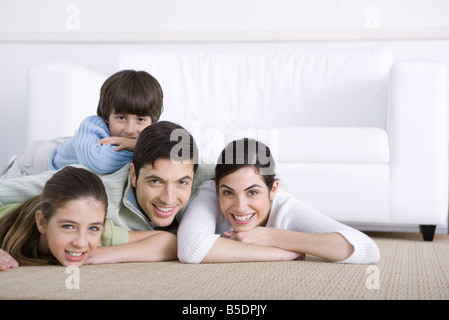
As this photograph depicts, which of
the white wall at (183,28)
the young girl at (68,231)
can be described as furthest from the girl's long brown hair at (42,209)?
the white wall at (183,28)

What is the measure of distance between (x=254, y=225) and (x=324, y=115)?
4.17 ft

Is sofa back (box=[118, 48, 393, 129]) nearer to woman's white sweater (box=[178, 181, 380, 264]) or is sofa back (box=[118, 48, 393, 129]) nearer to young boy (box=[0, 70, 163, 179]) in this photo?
young boy (box=[0, 70, 163, 179])

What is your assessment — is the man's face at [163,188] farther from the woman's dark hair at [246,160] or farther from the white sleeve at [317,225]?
the white sleeve at [317,225]

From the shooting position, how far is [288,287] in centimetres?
94

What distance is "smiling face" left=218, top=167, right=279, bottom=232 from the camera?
1308mm

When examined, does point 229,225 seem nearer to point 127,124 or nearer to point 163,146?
point 163,146

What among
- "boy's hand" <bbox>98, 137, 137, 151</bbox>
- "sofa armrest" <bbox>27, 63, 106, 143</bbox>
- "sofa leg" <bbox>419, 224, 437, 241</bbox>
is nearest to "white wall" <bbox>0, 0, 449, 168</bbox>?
"sofa armrest" <bbox>27, 63, 106, 143</bbox>

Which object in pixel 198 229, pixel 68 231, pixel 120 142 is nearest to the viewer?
pixel 68 231

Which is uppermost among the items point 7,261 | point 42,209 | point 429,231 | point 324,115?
point 324,115

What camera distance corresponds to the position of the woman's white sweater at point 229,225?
122cm

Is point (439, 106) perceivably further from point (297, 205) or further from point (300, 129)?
point (297, 205)

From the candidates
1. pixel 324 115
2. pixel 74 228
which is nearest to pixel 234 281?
pixel 74 228

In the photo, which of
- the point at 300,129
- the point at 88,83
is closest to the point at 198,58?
the point at 88,83

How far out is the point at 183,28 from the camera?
9.62ft
